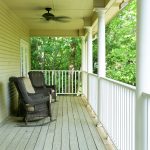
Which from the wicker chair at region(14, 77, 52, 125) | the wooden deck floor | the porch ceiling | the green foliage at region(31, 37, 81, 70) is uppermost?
the porch ceiling

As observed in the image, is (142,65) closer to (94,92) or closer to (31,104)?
(31,104)

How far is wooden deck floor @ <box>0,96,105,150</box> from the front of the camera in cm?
466

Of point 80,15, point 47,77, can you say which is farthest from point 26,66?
point 80,15

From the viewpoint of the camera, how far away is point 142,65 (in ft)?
8.93

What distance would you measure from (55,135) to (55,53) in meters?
11.1

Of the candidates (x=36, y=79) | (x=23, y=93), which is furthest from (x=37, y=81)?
(x=23, y=93)

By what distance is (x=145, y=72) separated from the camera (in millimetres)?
2697

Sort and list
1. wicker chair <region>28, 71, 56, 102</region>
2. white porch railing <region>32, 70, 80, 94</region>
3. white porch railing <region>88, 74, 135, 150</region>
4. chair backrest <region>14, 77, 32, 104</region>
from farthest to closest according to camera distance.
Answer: white porch railing <region>32, 70, 80, 94</region>, wicker chair <region>28, 71, 56, 102</region>, chair backrest <region>14, 77, 32, 104</region>, white porch railing <region>88, 74, 135, 150</region>

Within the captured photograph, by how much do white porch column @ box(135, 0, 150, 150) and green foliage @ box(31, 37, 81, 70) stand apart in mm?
13279

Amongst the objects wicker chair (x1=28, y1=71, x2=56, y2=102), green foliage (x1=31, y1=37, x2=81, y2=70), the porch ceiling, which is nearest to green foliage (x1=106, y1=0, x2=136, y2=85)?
green foliage (x1=31, y1=37, x2=81, y2=70)

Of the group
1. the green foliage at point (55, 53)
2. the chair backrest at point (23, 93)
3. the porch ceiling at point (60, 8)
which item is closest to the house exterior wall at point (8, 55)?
the porch ceiling at point (60, 8)

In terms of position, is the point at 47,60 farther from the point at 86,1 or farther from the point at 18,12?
the point at 86,1

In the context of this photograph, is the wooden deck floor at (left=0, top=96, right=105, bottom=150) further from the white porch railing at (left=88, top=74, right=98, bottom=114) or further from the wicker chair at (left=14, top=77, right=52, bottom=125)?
the white porch railing at (left=88, top=74, right=98, bottom=114)

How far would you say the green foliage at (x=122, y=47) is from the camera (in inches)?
667
